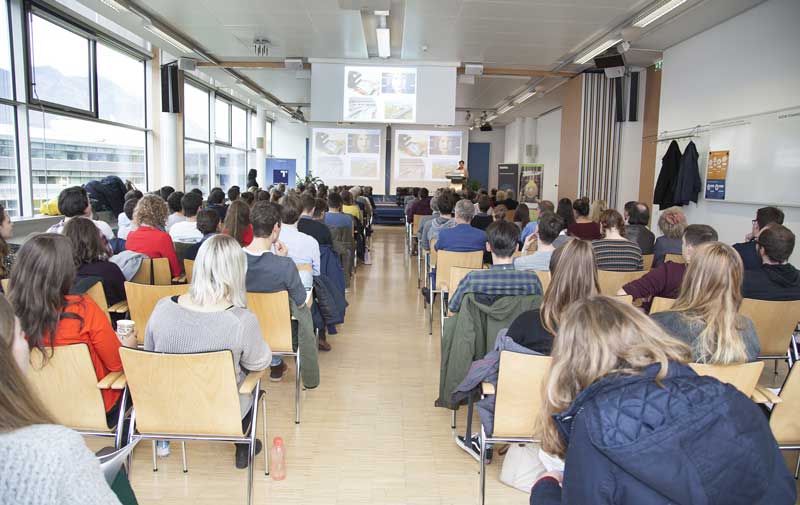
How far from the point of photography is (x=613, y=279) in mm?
4176

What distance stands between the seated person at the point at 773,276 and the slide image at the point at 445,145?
472 inches

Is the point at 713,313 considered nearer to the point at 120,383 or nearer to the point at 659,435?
the point at 659,435

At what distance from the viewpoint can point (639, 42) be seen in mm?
8289

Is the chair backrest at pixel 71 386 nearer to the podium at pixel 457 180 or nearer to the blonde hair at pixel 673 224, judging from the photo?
the blonde hair at pixel 673 224

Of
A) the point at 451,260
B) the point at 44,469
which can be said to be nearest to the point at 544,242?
the point at 451,260

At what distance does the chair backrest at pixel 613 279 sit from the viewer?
414 centimetres

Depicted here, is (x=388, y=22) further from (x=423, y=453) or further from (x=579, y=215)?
(x=423, y=453)

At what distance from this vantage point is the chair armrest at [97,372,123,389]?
7.22 ft

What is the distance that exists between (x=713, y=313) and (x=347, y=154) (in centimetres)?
1296

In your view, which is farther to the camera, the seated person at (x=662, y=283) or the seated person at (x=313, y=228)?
the seated person at (x=313, y=228)

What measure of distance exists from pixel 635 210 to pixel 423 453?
12.0 ft

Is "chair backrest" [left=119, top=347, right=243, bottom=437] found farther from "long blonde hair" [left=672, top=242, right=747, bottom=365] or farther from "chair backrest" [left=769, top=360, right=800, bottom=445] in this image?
"chair backrest" [left=769, top=360, right=800, bottom=445]

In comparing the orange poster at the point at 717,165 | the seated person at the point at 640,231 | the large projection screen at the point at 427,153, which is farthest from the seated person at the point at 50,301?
the large projection screen at the point at 427,153

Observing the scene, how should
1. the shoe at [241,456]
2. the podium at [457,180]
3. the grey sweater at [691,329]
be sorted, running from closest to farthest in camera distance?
the grey sweater at [691,329] < the shoe at [241,456] < the podium at [457,180]
